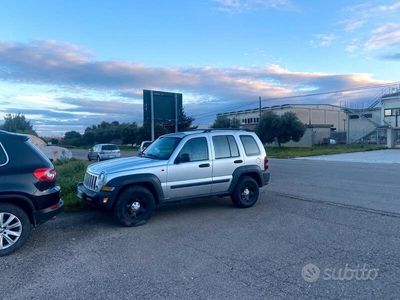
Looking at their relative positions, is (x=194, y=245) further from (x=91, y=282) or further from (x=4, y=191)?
(x=4, y=191)

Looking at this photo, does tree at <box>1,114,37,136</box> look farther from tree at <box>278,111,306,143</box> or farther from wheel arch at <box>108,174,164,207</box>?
wheel arch at <box>108,174,164,207</box>

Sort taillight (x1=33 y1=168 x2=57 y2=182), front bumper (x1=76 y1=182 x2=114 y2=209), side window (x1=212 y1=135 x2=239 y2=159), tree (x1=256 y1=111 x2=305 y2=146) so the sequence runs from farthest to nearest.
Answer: tree (x1=256 y1=111 x2=305 y2=146)
side window (x1=212 y1=135 x2=239 y2=159)
front bumper (x1=76 y1=182 x2=114 y2=209)
taillight (x1=33 y1=168 x2=57 y2=182)

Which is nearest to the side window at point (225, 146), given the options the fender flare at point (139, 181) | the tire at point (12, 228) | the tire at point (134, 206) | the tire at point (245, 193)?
the tire at point (245, 193)

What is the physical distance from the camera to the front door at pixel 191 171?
733 centimetres

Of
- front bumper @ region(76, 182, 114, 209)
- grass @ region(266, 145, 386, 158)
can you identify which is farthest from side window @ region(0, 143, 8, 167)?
grass @ region(266, 145, 386, 158)

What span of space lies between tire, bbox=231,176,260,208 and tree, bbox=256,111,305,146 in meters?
44.1

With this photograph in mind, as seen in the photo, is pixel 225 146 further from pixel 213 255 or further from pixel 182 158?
pixel 213 255

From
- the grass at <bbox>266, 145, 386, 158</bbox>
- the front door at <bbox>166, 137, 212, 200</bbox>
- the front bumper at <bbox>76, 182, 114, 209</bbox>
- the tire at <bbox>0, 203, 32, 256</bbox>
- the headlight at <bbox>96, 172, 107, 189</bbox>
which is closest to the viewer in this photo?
the tire at <bbox>0, 203, 32, 256</bbox>

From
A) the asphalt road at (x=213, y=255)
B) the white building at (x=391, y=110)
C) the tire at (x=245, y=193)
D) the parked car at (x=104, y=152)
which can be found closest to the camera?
the asphalt road at (x=213, y=255)

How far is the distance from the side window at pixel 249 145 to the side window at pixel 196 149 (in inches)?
43.4

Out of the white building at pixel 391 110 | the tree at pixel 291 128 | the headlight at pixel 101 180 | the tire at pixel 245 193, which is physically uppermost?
the white building at pixel 391 110

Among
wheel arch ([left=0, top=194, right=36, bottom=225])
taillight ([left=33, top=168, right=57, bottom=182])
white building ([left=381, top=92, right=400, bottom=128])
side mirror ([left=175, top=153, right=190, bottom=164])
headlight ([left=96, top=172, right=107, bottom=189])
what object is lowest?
wheel arch ([left=0, top=194, right=36, bottom=225])

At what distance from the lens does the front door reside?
7.33 meters

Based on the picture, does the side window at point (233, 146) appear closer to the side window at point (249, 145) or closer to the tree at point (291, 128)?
the side window at point (249, 145)
